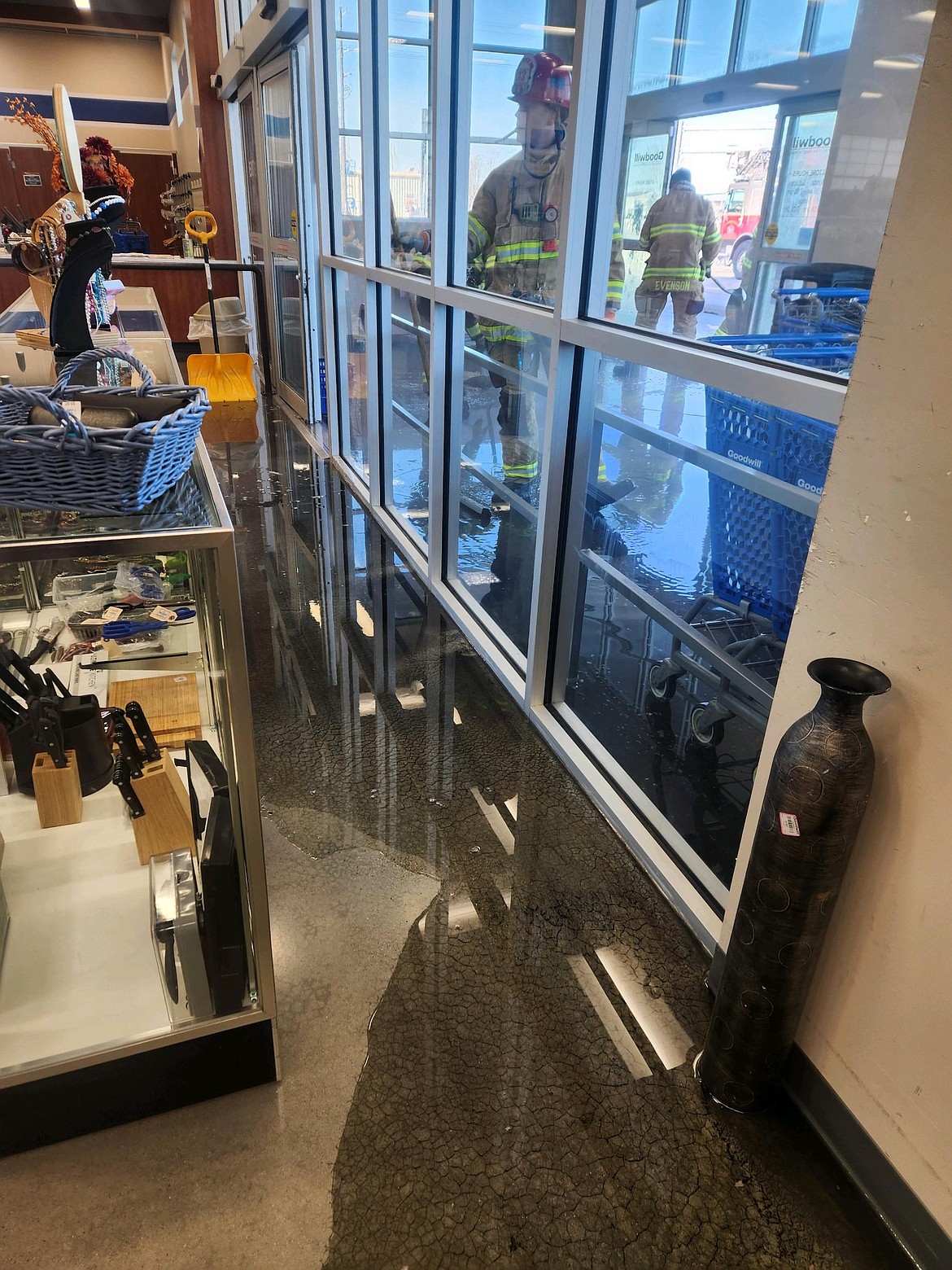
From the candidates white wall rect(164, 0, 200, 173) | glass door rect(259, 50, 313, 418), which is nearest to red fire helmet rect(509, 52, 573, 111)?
glass door rect(259, 50, 313, 418)

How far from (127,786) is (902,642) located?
1.49 meters

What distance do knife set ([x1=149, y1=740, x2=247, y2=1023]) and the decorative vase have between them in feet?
3.14

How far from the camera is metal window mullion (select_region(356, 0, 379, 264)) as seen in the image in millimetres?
3936

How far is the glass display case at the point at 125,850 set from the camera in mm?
1459

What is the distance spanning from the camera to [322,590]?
3.84 metres

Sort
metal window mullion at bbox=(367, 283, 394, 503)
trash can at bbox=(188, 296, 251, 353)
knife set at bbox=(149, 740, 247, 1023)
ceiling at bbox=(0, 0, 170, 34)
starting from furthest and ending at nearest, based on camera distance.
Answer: ceiling at bbox=(0, 0, 170, 34) → trash can at bbox=(188, 296, 251, 353) → metal window mullion at bbox=(367, 283, 394, 503) → knife set at bbox=(149, 740, 247, 1023)

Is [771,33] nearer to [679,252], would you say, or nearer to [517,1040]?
[679,252]

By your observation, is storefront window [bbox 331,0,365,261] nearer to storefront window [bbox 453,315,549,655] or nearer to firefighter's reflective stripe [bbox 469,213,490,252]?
firefighter's reflective stripe [bbox 469,213,490,252]

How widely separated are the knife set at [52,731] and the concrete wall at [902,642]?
1.41 m

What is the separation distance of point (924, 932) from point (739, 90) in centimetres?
201

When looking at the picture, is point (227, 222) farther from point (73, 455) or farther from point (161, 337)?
point (73, 455)

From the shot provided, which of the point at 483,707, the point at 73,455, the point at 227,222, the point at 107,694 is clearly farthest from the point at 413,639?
the point at 227,222

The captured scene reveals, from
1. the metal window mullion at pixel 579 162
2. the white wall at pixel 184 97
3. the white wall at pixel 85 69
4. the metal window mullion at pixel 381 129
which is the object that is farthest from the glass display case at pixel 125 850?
the white wall at pixel 85 69

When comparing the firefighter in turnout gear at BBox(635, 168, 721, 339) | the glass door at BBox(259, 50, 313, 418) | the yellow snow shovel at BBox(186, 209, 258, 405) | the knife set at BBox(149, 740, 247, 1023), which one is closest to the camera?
the knife set at BBox(149, 740, 247, 1023)
